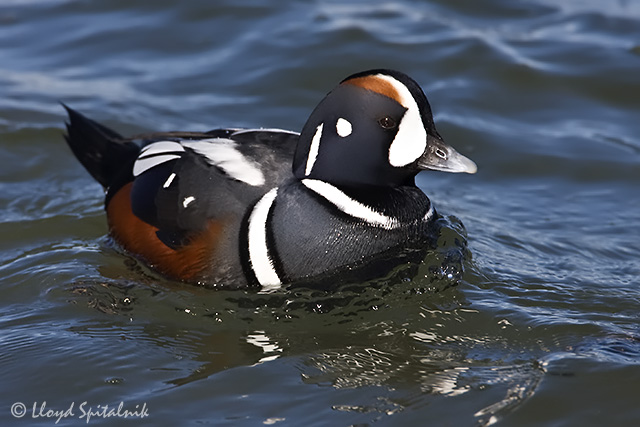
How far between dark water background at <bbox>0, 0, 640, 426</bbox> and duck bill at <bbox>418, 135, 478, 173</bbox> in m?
0.83

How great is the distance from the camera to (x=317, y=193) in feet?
19.0

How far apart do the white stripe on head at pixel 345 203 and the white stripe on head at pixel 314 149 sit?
0.25 ft

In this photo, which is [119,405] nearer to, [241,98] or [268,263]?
[268,263]

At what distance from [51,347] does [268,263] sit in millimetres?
1408

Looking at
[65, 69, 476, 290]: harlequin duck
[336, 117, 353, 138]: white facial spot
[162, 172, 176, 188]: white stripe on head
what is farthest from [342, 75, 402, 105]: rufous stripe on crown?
[162, 172, 176, 188]: white stripe on head

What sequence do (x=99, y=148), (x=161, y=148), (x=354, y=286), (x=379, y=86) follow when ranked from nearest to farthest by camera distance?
(x=379, y=86)
(x=354, y=286)
(x=161, y=148)
(x=99, y=148)

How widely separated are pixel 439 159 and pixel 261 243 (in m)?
1.23

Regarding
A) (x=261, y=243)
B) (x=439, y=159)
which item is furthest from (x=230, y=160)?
(x=439, y=159)

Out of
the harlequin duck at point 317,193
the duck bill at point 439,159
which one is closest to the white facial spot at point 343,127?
the harlequin duck at point 317,193

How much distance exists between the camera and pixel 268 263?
580 cm

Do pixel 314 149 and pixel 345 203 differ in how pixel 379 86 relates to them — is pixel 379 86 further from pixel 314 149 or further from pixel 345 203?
pixel 345 203

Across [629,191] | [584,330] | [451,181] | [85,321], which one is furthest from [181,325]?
[629,191]

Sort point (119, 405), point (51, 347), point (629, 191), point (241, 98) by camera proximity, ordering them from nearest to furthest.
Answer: point (119, 405) < point (51, 347) < point (629, 191) < point (241, 98)

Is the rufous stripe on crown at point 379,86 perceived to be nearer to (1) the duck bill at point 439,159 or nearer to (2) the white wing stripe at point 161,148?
(1) the duck bill at point 439,159
